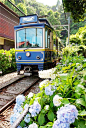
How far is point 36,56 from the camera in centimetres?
728

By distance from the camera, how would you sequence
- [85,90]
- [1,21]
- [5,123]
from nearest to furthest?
1. [85,90]
2. [5,123]
3. [1,21]

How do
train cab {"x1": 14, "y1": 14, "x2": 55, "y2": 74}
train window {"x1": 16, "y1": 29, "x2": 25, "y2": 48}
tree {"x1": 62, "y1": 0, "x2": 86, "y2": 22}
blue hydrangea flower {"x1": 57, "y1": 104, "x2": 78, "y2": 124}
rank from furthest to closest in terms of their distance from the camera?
train window {"x1": 16, "y1": 29, "x2": 25, "y2": 48}, train cab {"x1": 14, "y1": 14, "x2": 55, "y2": 74}, tree {"x1": 62, "y1": 0, "x2": 86, "y2": 22}, blue hydrangea flower {"x1": 57, "y1": 104, "x2": 78, "y2": 124}

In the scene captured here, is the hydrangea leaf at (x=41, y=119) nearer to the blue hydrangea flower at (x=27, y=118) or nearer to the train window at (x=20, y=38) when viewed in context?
the blue hydrangea flower at (x=27, y=118)

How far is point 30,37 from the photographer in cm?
731


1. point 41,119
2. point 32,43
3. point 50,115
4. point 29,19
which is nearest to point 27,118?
point 41,119

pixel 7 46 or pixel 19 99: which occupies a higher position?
pixel 7 46

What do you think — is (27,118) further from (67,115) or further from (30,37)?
(30,37)

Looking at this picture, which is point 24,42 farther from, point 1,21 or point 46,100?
point 1,21

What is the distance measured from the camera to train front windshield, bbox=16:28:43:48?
7174 millimetres

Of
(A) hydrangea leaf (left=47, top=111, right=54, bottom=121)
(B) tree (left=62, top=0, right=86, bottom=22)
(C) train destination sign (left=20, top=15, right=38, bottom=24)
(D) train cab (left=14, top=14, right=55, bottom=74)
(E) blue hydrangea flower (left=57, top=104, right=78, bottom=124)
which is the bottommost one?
(A) hydrangea leaf (left=47, top=111, right=54, bottom=121)

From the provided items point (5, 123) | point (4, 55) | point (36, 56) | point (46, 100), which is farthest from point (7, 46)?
point (46, 100)

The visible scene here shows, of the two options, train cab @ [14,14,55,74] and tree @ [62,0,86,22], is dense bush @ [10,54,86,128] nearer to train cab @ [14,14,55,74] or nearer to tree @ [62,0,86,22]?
train cab @ [14,14,55,74]

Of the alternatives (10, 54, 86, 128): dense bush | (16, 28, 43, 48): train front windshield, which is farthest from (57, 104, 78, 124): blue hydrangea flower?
(16, 28, 43, 48): train front windshield

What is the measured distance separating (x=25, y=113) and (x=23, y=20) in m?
7.12
